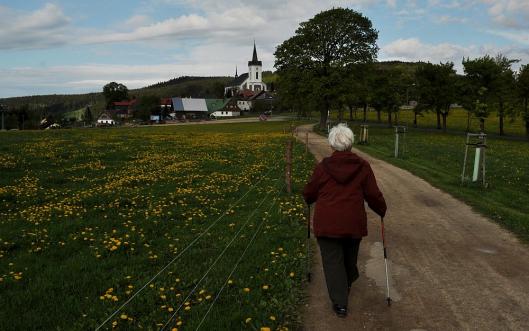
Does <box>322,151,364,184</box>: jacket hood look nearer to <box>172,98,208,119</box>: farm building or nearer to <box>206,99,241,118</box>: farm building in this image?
<box>206,99,241,118</box>: farm building

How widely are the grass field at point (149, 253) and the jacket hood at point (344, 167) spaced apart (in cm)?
229

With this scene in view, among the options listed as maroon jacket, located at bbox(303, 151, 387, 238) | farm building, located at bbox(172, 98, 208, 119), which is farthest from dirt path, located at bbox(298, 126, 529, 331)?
farm building, located at bbox(172, 98, 208, 119)

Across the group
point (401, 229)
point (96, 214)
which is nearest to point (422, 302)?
point (401, 229)

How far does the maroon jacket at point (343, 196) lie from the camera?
6.39m

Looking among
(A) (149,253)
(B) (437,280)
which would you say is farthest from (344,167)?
(A) (149,253)

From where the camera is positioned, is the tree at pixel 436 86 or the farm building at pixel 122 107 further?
the farm building at pixel 122 107

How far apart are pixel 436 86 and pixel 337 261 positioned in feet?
215

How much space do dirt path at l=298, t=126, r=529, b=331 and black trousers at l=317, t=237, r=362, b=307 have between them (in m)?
0.37

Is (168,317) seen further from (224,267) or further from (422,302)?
(422,302)

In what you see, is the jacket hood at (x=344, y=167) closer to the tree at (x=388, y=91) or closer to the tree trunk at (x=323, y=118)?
the tree trunk at (x=323, y=118)

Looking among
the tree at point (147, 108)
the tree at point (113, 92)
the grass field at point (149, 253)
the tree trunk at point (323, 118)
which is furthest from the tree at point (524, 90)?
the tree at point (113, 92)

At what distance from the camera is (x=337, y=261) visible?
6.69 metres

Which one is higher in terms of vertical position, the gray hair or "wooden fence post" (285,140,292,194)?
the gray hair

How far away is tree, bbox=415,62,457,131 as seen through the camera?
6469cm
